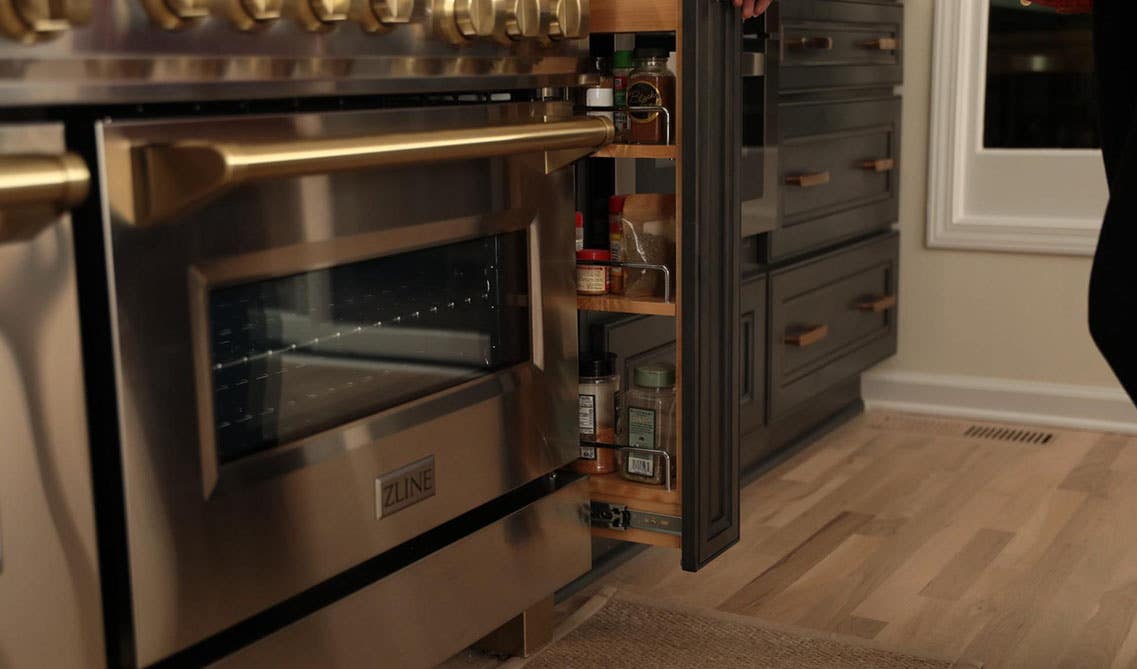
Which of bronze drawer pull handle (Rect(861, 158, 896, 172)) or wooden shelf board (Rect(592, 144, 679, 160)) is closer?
wooden shelf board (Rect(592, 144, 679, 160))

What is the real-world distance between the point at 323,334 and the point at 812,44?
1577 mm

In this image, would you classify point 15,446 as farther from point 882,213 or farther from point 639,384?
point 882,213

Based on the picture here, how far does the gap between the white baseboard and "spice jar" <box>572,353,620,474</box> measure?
5.31 ft

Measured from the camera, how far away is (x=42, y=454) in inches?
38.2

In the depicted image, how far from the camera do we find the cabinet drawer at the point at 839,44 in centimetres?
248

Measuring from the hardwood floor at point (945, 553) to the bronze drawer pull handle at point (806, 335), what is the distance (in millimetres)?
259

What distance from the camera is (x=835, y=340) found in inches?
112

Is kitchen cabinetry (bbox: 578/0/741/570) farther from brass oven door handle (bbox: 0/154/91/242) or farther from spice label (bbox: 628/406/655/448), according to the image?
brass oven door handle (bbox: 0/154/91/242)

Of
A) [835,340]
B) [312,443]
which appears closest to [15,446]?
[312,443]

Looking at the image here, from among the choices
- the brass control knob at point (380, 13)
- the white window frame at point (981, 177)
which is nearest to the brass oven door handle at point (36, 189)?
the brass control knob at point (380, 13)

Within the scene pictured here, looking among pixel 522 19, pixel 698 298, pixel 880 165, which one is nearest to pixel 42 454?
pixel 522 19

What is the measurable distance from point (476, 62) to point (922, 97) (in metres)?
2.01

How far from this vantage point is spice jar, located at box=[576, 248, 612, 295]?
5.44 feet

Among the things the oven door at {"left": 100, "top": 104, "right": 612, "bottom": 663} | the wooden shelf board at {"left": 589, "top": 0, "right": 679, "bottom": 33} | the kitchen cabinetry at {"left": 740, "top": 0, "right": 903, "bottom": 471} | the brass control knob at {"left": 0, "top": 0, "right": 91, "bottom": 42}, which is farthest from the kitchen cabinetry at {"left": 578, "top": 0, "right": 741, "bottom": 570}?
the brass control knob at {"left": 0, "top": 0, "right": 91, "bottom": 42}
